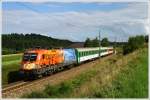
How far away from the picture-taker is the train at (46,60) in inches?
396

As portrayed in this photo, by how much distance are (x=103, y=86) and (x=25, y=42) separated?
5.91ft

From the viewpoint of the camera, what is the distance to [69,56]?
464 inches

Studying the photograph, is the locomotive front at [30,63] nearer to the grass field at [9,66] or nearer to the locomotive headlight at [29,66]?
the locomotive headlight at [29,66]

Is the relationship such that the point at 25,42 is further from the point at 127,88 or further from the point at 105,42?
the point at 127,88

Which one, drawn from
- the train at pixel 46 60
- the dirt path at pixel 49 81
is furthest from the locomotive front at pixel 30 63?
the dirt path at pixel 49 81

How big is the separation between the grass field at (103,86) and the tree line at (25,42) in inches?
32.8

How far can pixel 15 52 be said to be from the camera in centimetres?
957

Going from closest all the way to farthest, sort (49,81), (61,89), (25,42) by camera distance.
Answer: (61,89), (25,42), (49,81)

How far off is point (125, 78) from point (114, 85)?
1.25ft

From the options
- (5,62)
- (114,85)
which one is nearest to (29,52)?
(5,62)

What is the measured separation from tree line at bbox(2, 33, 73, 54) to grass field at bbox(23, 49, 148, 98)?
0.83 meters

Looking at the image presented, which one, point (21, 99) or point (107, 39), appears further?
point (107, 39)

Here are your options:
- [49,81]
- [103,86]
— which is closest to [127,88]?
[103,86]

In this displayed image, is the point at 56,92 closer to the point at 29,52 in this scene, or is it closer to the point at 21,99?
the point at 21,99
